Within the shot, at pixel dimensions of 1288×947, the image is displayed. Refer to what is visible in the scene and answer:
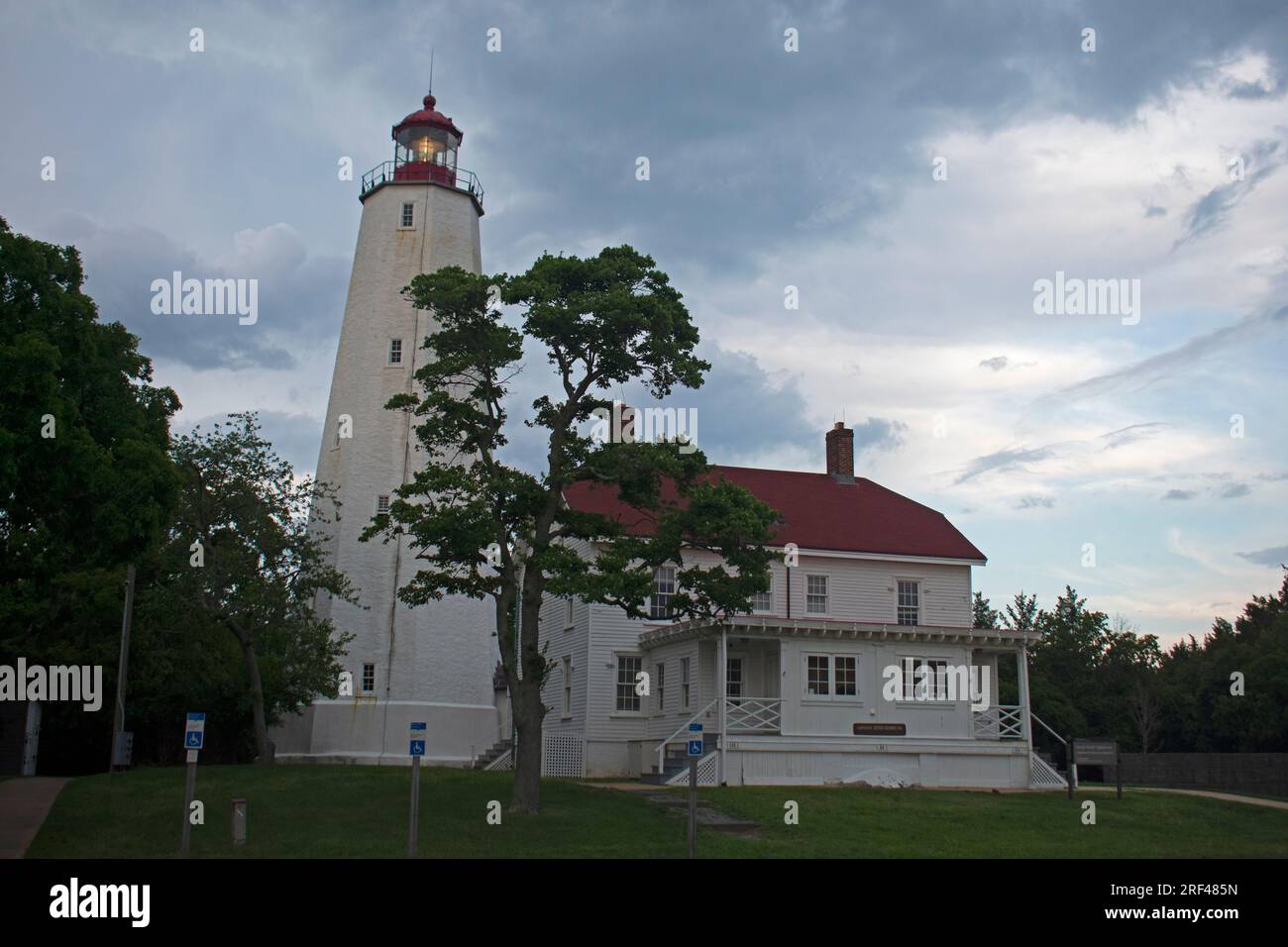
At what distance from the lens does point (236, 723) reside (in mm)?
45031

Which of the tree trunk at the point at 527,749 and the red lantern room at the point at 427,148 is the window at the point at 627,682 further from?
the red lantern room at the point at 427,148

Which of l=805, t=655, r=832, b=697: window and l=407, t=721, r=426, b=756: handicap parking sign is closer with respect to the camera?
l=407, t=721, r=426, b=756: handicap parking sign

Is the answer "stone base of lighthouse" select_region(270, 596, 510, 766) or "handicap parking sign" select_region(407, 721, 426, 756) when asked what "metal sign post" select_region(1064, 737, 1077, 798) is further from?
"stone base of lighthouse" select_region(270, 596, 510, 766)

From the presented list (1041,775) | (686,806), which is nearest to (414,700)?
(686,806)

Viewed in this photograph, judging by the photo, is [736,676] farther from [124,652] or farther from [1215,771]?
[1215,771]

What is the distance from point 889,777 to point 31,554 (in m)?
21.7

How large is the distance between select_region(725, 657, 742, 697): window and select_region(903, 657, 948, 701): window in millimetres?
4791

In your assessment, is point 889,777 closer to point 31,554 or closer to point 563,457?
point 563,457

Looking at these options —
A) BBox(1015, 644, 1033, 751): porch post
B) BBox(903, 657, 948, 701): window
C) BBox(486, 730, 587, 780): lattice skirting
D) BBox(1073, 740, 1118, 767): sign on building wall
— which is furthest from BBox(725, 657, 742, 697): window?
BBox(1073, 740, 1118, 767): sign on building wall

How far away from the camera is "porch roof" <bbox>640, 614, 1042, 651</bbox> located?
104ft

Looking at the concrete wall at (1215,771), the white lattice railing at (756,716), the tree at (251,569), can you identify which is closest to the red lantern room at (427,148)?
the tree at (251,569)

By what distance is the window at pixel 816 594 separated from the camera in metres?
38.9

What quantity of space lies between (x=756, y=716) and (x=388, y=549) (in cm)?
1493

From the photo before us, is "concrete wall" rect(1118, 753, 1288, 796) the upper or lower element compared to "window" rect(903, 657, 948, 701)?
lower
